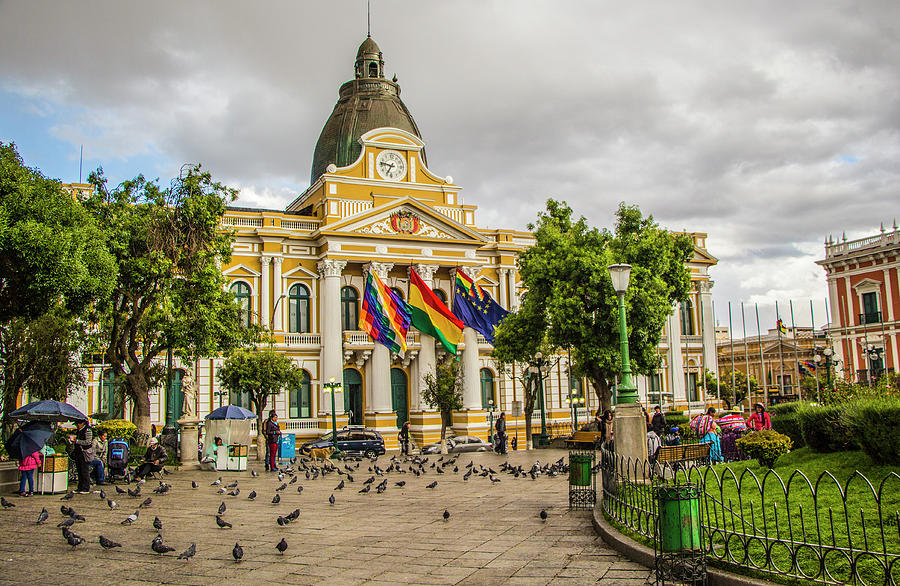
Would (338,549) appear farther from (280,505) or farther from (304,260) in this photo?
(304,260)

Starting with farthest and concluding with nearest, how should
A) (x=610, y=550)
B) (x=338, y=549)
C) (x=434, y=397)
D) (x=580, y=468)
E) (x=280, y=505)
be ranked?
(x=434, y=397) → (x=280, y=505) → (x=580, y=468) → (x=338, y=549) → (x=610, y=550)

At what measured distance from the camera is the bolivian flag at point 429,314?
3641 cm

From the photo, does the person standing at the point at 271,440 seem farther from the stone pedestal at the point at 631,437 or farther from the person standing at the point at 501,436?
the stone pedestal at the point at 631,437

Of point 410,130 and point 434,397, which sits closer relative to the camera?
point 434,397

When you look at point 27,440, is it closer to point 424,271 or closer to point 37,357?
point 37,357

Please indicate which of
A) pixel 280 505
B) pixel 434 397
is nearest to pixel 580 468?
pixel 280 505

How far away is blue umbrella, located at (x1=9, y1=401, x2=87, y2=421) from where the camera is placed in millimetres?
16938

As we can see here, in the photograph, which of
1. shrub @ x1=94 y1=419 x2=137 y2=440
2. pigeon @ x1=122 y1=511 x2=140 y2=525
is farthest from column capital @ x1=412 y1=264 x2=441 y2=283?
pigeon @ x1=122 y1=511 x2=140 y2=525

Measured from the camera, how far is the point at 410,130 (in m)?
44.4

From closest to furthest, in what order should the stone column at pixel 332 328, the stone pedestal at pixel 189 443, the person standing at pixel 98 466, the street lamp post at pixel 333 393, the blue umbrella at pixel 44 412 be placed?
the blue umbrella at pixel 44 412, the person standing at pixel 98 466, the stone pedestal at pixel 189 443, the street lamp post at pixel 333 393, the stone column at pixel 332 328

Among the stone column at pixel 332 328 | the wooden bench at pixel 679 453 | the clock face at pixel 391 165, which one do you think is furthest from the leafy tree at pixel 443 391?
the wooden bench at pixel 679 453

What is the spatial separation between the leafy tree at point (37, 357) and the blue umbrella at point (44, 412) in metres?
11.5

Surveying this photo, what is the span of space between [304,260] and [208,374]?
7.47 meters

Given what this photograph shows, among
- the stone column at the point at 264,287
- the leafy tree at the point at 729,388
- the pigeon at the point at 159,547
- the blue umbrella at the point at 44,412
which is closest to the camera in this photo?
the pigeon at the point at 159,547
